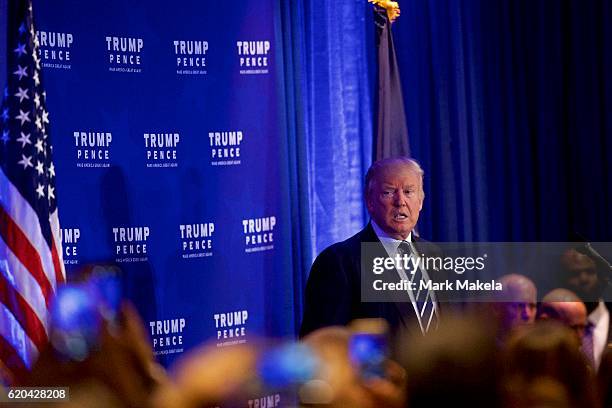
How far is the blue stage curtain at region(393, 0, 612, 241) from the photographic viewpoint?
17.2 feet

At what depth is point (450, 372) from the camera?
0.80m

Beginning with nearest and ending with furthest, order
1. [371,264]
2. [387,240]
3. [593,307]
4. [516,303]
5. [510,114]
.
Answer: [516,303] < [593,307] < [371,264] < [387,240] < [510,114]

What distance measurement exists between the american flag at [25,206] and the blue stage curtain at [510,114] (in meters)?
2.44

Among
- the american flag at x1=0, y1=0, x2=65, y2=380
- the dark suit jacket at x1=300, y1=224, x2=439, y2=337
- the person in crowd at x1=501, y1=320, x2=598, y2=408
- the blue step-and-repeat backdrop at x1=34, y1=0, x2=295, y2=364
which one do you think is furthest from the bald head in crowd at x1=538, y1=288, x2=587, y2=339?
the blue step-and-repeat backdrop at x1=34, y1=0, x2=295, y2=364

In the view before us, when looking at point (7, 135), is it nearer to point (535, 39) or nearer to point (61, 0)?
point (61, 0)

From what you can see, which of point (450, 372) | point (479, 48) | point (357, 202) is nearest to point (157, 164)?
point (357, 202)

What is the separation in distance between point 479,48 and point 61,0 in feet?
8.34

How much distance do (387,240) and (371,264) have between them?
0.15m

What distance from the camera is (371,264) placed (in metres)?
3.53

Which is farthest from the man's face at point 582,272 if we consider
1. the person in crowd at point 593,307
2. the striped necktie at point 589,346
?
the striped necktie at point 589,346

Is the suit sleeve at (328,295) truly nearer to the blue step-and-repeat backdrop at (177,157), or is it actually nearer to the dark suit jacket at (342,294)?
the dark suit jacket at (342,294)

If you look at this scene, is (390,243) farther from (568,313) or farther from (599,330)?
(568,313)

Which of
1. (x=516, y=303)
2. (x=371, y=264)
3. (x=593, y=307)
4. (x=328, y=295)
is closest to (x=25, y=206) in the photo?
(x=328, y=295)

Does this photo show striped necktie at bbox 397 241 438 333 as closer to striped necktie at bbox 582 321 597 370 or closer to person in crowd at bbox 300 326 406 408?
striped necktie at bbox 582 321 597 370
